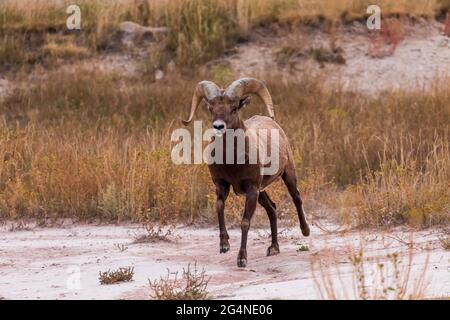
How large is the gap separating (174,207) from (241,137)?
322cm

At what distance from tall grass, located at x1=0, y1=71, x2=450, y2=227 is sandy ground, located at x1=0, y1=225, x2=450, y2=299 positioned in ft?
1.43

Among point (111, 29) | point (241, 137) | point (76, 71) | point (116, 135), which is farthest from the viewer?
point (111, 29)

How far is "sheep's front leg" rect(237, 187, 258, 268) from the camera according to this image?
36.6 ft

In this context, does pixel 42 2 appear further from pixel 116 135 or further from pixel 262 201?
pixel 262 201

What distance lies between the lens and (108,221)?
14.6 meters

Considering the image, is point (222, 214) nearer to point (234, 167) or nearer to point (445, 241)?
point (234, 167)

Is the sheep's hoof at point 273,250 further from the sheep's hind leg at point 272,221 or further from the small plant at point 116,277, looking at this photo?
the small plant at point 116,277

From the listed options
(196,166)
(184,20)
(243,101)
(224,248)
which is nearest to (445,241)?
(224,248)

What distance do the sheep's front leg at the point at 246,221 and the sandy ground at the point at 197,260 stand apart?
11cm

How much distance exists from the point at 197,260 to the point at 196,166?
357 cm

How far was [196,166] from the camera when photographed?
15.2 m

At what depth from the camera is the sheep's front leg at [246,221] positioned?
1114 centimetres

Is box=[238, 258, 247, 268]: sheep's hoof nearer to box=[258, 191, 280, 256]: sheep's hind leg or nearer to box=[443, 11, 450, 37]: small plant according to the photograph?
box=[258, 191, 280, 256]: sheep's hind leg

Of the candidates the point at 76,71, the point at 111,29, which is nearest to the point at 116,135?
the point at 76,71
